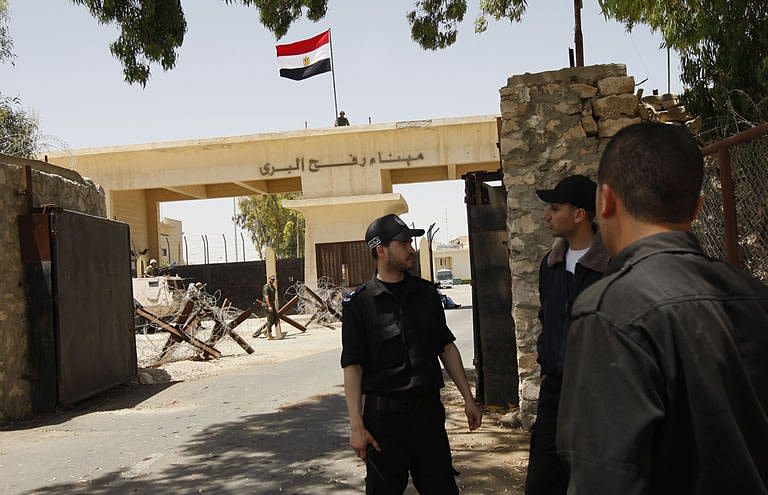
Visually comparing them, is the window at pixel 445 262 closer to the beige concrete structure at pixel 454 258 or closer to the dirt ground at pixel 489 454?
the beige concrete structure at pixel 454 258

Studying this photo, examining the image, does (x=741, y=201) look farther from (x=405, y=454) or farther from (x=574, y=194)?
(x=405, y=454)

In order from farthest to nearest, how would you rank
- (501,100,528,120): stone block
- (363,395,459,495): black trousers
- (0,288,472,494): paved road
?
1. (501,100,528,120): stone block
2. (0,288,472,494): paved road
3. (363,395,459,495): black trousers

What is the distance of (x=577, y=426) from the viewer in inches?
53.5

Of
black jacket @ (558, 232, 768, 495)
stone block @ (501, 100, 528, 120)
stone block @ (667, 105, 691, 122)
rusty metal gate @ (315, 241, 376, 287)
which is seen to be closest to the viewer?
black jacket @ (558, 232, 768, 495)

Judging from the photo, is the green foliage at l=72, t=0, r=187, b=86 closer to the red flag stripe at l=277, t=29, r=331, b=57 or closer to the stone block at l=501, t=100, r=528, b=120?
the stone block at l=501, t=100, r=528, b=120

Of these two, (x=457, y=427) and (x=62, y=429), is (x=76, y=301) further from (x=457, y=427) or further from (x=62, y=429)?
(x=457, y=427)

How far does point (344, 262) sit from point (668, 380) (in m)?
24.8

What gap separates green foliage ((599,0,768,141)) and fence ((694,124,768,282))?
19.2 feet

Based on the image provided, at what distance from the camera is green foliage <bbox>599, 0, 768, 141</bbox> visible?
11.2 metres

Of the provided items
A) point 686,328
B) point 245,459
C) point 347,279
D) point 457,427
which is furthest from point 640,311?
point 347,279

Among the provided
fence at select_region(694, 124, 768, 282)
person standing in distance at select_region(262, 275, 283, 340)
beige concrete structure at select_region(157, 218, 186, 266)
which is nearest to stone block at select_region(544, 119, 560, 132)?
fence at select_region(694, 124, 768, 282)

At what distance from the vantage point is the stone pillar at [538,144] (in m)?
6.51

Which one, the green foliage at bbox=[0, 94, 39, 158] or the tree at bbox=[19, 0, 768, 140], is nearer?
the tree at bbox=[19, 0, 768, 140]

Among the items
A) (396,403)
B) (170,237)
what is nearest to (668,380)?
(396,403)
